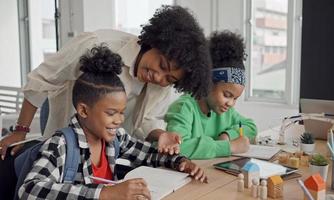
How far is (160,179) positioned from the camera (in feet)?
4.25

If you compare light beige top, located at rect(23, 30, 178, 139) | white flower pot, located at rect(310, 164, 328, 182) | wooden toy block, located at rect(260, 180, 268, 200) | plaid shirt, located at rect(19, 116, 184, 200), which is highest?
light beige top, located at rect(23, 30, 178, 139)

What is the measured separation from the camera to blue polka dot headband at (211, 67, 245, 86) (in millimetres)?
1720

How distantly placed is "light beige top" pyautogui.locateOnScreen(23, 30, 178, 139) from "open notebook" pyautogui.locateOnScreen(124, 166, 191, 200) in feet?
1.00

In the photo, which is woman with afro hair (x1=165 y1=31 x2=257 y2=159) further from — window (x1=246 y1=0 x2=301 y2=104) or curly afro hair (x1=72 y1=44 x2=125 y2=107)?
window (x1=246 y1=0 x2=301 y2=104)

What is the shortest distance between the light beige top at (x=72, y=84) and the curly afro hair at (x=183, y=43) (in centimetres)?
9

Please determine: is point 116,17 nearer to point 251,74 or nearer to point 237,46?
point 251,74

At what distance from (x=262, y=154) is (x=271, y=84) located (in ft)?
7.42

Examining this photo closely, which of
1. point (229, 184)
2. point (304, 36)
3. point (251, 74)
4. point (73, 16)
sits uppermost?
point (73, 16)

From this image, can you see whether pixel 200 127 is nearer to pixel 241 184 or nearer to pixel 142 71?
pixel 142 71

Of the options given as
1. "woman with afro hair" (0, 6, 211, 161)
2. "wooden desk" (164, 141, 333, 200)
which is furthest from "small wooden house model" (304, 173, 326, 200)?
"woman with afro hair" (0, 6, 211, 161)

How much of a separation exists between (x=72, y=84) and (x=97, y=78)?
238mm

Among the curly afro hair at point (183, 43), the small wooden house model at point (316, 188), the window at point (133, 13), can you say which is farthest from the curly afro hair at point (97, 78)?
the window at point (133, 13)

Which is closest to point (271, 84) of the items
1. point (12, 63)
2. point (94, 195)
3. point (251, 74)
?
point (251, 74)

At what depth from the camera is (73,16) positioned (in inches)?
136
